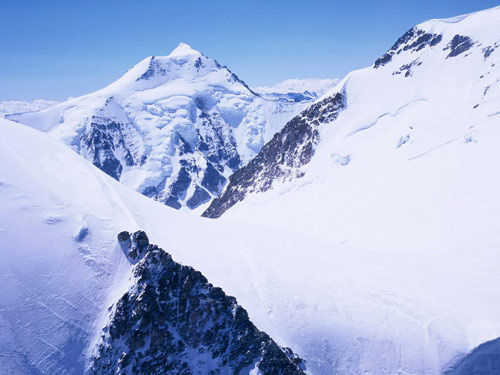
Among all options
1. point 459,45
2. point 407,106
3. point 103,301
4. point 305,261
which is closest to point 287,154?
point 407,106

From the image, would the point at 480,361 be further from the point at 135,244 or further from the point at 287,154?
the point at 287,154

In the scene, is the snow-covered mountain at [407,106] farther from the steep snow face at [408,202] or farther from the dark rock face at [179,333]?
the dark rock face at [179,333]

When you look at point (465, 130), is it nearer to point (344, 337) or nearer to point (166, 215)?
point (344, 337)

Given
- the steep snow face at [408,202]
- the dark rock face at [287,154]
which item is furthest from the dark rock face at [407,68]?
the dark rock face at [287,154]

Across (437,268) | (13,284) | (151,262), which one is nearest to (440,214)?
(437,268)

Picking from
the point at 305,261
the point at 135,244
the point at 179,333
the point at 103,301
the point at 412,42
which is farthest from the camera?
the point at 412,42

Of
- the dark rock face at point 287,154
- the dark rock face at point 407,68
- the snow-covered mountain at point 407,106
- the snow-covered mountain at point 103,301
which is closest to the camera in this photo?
the snow-covered mountain at point 103,301
